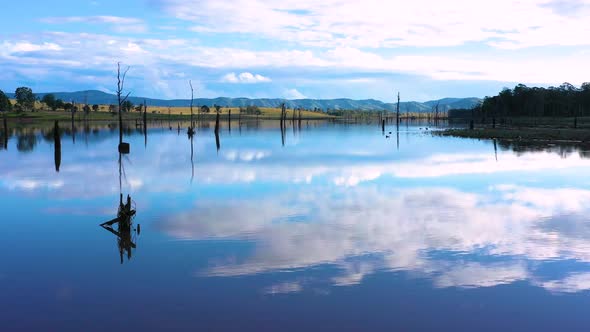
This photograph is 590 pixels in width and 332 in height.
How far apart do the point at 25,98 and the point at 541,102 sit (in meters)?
157

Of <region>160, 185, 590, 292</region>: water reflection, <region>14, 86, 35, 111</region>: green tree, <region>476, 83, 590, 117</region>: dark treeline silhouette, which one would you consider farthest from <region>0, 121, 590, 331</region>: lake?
<region>14, 86, 35, 111</region>: green tree

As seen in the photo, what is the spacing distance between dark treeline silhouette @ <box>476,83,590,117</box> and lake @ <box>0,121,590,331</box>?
120 metres

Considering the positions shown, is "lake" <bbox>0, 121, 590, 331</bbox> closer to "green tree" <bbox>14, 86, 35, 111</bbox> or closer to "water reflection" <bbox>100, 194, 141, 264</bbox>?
"water reflection" <bbox>100, 194, 141, 264</bbox>

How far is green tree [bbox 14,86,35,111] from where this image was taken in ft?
601

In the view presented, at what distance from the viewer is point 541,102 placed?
148m

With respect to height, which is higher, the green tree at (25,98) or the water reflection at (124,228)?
the green tree at (25,98)

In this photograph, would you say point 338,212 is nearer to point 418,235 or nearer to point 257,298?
point 418,235

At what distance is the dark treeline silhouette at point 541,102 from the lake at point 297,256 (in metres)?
120

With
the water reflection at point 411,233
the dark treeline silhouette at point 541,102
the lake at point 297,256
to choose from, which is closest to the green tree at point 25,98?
the dark treeline silhouette at point 541,102

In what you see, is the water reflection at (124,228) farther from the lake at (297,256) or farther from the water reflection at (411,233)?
the water reflection at (411,233)

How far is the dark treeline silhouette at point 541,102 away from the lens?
139 metres

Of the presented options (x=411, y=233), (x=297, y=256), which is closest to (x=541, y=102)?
(x=411, y=233)

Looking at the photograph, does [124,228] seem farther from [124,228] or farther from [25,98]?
[25,98]

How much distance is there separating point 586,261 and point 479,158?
34804 millimetres
